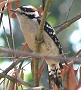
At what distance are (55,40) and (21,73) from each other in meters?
0.51

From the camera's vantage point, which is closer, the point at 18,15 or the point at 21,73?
the point at 21,73

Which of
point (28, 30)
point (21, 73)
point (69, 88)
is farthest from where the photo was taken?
point (28, 30)

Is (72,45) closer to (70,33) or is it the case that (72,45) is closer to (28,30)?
(70,33)

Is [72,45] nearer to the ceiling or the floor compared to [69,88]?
nearer to the ceiling

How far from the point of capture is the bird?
9.45 ft

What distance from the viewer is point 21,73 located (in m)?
2.62

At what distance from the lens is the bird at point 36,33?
2879 millimetres

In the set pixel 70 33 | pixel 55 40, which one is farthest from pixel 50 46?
pixel 70 33

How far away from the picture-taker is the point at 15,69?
2436 millimetres

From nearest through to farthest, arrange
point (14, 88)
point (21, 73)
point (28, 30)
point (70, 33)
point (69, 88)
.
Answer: point (69, 88)
point (14, 88)
point (21, 73)
point (28, 30)
point (70, 33)

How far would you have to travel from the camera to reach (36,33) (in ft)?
9.43

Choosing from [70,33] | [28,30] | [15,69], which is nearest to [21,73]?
[15,69]

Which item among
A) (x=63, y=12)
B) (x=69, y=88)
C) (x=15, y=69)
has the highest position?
(x=63, y=12)

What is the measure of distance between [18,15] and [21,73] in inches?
20.4
